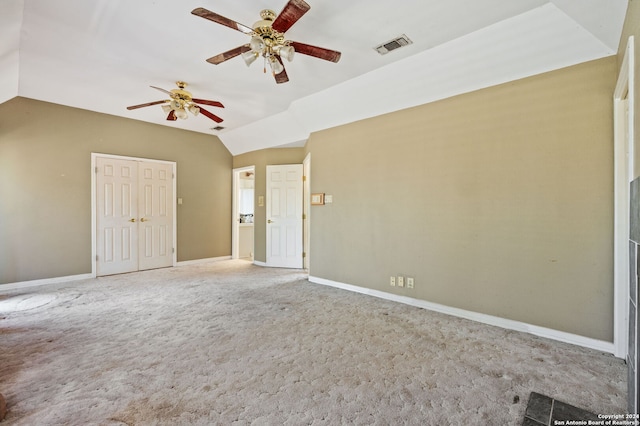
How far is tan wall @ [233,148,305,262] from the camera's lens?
6.18 m

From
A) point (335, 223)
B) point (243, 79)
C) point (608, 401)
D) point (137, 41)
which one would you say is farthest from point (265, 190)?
point (608, 401)

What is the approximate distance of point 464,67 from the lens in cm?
304

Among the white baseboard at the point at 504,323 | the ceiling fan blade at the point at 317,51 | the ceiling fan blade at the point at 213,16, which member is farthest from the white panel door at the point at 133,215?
the ceiling fan blade at the point at 317,51

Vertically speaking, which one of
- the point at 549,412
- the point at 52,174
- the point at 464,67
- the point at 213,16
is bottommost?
the point at 549,412

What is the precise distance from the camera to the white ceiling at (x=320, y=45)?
7.84 feet

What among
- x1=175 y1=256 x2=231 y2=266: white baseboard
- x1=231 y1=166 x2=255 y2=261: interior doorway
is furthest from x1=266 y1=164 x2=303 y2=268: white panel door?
x1=175 y1=256 x2=231 y2=266: white baseboard

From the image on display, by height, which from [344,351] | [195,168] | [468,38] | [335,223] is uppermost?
[468,38]

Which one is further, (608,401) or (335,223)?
(335,223)

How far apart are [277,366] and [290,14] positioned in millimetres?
2640

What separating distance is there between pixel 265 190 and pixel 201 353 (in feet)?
13.8

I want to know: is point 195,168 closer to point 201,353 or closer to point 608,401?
point 201,353

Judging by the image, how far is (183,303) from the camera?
3.79 metres

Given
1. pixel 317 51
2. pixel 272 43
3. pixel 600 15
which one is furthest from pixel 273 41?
pixel 600 15

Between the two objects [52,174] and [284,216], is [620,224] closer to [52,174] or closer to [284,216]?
[284,216]
